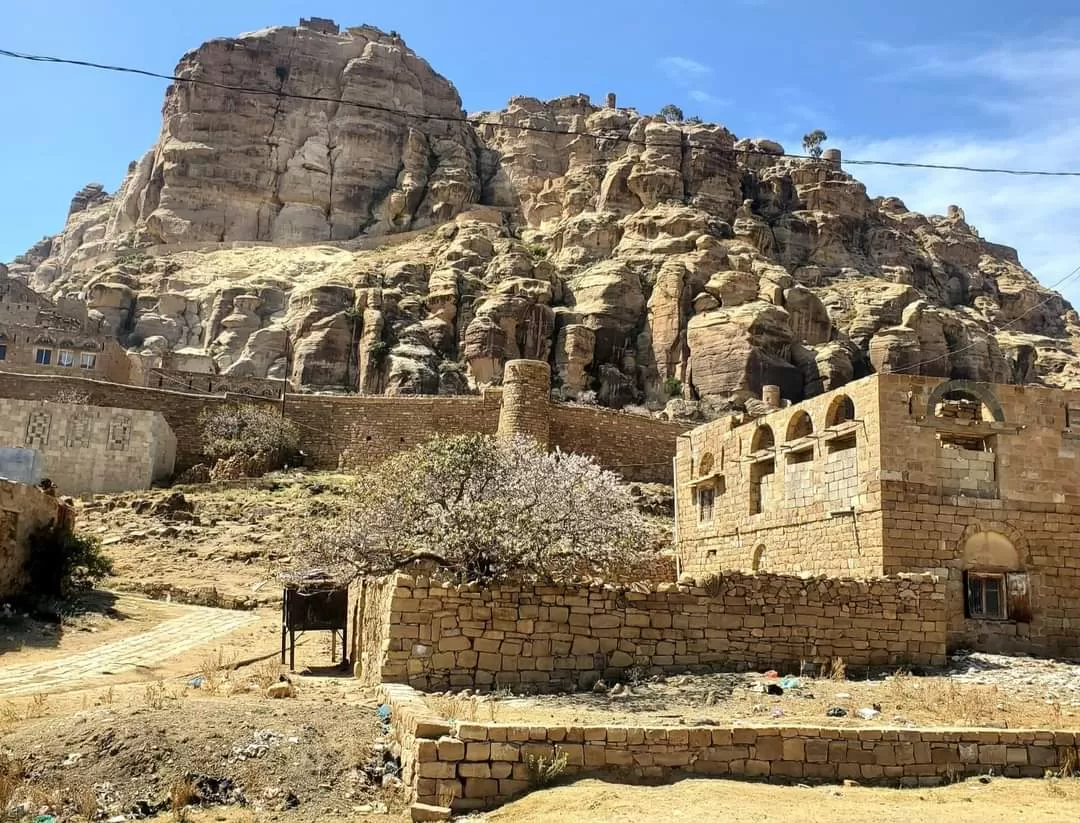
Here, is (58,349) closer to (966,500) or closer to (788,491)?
(788,491)

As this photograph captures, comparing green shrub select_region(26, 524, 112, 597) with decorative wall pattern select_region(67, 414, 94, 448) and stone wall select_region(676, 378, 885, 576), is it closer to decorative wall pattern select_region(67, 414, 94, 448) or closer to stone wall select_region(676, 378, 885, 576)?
stone wall select_region(676, 378, 885, 576)

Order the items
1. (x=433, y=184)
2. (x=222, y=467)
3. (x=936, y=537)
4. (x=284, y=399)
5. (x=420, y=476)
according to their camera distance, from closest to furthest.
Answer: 1. (x=936, y=537)
2. (x=420, y=476)
3. (x=222, y=467)
4. (x=284, y=399)
5. (x=433, y=184)

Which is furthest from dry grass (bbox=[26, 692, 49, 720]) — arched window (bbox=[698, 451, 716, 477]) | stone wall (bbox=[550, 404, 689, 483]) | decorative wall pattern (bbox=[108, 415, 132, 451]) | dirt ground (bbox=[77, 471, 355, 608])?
stone wall (bbox=[550, 404, 689, 483])

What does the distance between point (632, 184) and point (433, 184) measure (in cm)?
1708

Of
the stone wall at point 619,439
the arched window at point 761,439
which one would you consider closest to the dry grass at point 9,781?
the arched window at point 761,439

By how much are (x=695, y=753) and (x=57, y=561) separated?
1446 cm

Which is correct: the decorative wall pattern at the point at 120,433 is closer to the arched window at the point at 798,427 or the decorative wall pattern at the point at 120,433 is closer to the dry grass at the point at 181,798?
the arched window at the point at 798,427

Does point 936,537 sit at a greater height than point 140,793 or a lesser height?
greater

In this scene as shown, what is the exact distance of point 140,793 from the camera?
295 inches

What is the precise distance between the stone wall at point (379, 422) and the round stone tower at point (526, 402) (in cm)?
61

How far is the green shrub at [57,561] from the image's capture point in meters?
17.7

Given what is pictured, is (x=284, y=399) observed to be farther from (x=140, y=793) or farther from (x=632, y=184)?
(x=632, y=184)

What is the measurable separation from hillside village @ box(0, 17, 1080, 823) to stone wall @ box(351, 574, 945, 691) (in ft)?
0.14

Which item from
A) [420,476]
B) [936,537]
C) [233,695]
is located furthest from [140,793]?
[936,537]
